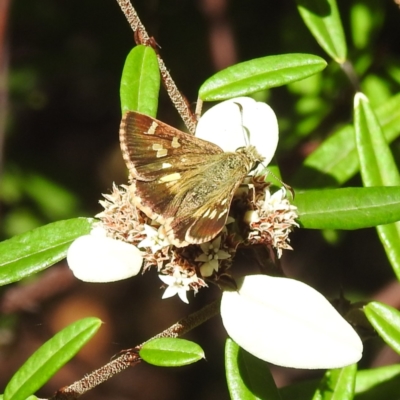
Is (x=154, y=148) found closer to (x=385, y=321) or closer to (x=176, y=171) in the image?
(x=176, y=171)

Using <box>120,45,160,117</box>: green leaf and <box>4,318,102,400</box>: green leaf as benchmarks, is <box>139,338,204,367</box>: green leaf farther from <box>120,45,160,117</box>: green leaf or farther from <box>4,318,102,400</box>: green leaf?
<box>120,45,160,117</box>: green leaf

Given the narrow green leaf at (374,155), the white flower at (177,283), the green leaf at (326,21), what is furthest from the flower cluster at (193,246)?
the green leaf at (326,21)

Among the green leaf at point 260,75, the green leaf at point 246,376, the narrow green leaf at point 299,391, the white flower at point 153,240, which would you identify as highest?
the green leaf at point 260,75

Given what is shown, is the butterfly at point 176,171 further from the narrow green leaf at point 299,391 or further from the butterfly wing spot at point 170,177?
the narrow green leaf at point 299,391

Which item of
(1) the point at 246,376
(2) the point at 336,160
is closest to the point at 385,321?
(1) the point at 246,376

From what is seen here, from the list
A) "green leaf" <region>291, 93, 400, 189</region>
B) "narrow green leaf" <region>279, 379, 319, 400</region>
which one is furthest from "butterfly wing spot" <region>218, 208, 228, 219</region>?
"narrow green leaf" <region>279, 379, 319, 400</region>
